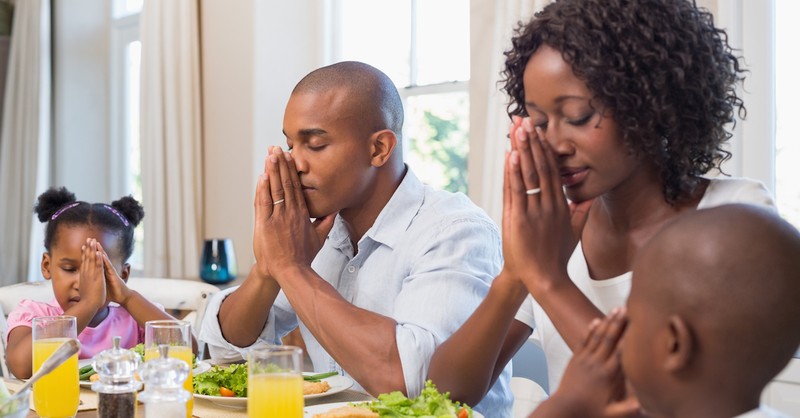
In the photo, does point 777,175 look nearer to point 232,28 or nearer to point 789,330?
point 789,330

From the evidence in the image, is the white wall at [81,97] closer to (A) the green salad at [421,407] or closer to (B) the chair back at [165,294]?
(B) the chair back at [165,294]

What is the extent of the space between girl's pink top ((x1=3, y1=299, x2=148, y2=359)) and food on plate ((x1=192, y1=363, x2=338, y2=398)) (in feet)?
2.94

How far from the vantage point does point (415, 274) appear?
178cm

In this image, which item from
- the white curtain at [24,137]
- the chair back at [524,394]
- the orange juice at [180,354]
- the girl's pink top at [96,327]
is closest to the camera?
the orange juice at [180,354]

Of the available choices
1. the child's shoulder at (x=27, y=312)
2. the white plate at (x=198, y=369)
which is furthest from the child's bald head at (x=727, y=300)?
the child's shoulder at (x=27, y=312)

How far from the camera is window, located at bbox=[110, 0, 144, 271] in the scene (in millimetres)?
5316

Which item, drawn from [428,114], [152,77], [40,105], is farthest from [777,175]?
[40,105]

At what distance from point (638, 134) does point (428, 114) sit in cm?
243

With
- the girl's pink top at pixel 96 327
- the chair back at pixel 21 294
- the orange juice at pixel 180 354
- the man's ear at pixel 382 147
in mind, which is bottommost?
the girl's pink top at pixel 96 327

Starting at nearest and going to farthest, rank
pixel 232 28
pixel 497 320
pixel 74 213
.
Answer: pixel 497 320 < pixel 74 213 < pixel 232 28

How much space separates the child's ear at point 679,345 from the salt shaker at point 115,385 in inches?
32.9

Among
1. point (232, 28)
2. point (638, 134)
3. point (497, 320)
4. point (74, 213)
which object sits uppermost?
point (232, 28)

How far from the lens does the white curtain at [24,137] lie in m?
5.23

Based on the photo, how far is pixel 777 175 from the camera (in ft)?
8.32
